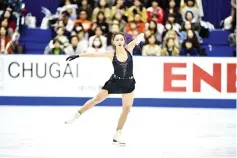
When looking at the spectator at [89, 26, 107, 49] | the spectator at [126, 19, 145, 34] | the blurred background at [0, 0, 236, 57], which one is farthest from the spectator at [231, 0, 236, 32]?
the spectator at [89, 26, 107, 49]

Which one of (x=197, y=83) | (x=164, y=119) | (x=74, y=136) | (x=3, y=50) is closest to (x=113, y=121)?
(x=164, y=119)

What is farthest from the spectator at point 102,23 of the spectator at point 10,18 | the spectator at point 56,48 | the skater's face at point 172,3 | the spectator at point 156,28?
the spectator at point 10,18

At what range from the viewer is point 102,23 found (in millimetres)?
12242

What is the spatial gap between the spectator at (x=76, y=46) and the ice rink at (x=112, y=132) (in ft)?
4.74

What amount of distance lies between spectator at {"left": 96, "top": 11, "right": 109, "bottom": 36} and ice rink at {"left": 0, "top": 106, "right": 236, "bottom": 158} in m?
1.99

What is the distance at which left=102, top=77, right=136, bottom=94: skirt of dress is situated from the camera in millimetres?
6742

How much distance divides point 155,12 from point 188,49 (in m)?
1.54

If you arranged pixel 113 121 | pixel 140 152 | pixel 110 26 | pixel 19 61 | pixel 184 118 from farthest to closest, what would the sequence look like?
pixel 110 26, pixel 19 61, pixel 184 118, pixel 113 121, pixel 140 152

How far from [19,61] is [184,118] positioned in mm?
3539

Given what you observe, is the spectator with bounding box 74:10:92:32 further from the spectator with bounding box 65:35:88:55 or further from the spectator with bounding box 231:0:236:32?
the spectator with bounding box 231:0:236:32

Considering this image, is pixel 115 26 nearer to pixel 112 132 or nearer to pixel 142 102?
pixel 142 102

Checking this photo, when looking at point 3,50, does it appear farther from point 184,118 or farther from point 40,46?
point 184,118

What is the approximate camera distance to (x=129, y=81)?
6.80 meters

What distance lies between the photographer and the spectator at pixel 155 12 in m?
12.8
